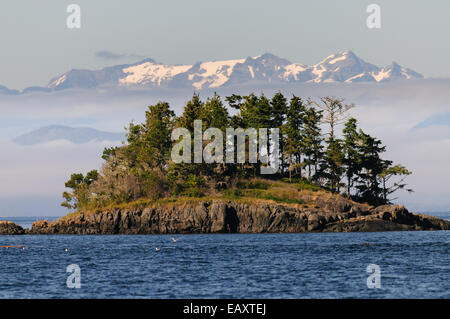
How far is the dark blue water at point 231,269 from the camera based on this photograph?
44.2 metres

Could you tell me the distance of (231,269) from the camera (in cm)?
5669

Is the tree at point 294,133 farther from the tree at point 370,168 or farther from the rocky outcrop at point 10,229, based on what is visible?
the rocky outcrop at point 10,229

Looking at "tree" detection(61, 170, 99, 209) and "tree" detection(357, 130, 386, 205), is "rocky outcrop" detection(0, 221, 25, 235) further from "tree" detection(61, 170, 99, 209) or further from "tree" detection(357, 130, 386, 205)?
"tree" detection(357, 130, 386, 205)

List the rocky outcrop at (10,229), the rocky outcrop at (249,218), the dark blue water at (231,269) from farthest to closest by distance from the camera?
the rocky outcrop at (10,229) → the rocky outcrop at (249,218) → the dark blue water at (231,269)

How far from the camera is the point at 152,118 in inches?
5364

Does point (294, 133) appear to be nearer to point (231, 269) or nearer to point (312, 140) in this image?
point (312, 140)

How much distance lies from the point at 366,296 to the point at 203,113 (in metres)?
91.4

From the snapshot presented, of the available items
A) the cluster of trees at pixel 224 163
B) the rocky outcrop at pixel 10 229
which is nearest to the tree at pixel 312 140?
the cluster of trees at pixel 224 163

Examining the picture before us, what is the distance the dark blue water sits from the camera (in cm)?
4425

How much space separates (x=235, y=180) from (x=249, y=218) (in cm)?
1458

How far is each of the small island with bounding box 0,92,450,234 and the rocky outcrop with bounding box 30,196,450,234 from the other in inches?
6.6

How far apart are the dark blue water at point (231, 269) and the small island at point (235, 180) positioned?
22994 millimetres
